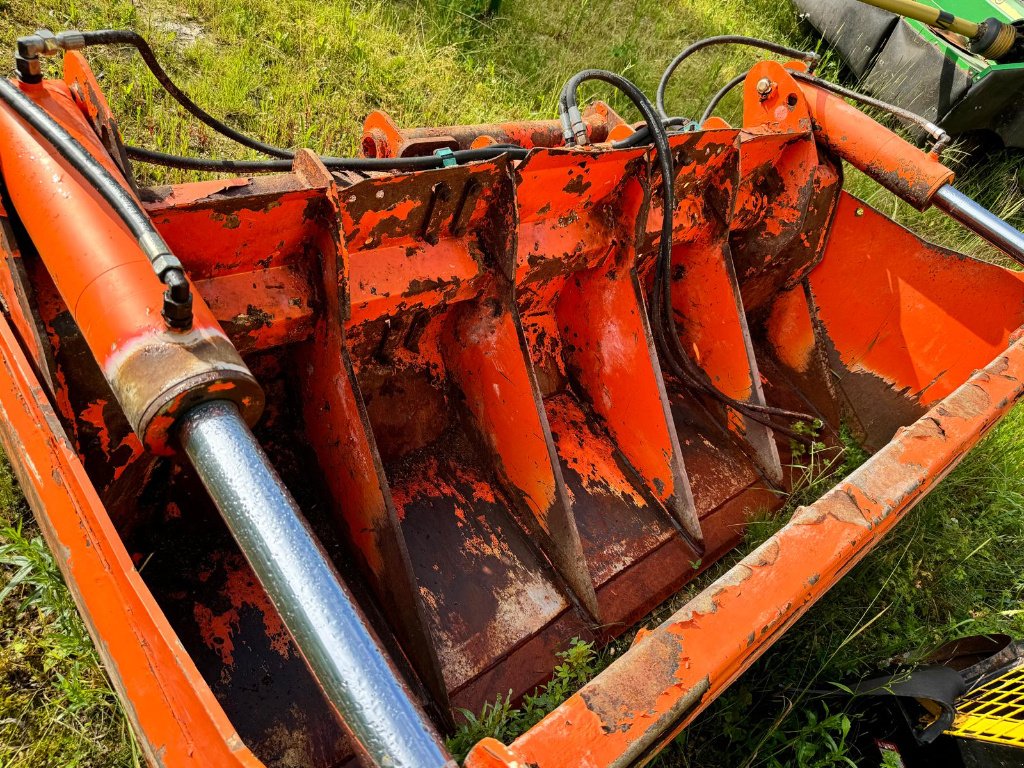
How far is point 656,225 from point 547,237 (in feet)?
1.39

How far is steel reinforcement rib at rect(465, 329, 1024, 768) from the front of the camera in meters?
1.08

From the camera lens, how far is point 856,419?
298cm

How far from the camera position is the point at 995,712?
2.10 m

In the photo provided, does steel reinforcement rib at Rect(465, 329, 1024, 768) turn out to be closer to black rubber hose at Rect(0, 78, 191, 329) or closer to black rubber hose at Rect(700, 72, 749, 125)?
black rubber hose at Rect(0, 78, 191, 329)

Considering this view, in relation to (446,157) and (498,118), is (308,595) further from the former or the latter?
(498,118)

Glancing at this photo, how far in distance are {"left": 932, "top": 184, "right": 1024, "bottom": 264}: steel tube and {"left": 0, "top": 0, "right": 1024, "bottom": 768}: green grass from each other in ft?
3.21

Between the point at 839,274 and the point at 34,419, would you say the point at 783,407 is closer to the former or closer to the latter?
the point at 839,274

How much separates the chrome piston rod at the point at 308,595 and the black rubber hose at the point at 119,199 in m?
0.17

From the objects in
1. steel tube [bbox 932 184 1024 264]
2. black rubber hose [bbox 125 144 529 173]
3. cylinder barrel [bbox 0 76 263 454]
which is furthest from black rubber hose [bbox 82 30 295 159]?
steel tube [bbox 932 184 1024 264]

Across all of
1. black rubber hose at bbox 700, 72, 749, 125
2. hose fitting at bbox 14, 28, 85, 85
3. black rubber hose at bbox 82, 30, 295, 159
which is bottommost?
black rubber hose at bbox 700, 72, 749, 125

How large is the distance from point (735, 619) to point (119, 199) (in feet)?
4.42

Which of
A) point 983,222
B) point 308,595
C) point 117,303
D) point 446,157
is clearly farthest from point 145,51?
point 983,222

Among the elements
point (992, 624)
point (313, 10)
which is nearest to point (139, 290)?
point (992, 624)

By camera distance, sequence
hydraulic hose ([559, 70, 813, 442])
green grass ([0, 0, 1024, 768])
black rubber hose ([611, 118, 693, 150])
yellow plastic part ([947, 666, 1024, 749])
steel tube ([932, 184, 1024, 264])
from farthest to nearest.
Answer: steel tube ([932, 184, 1024, 264])
black rubber hose ([611, 118, 693, 150])
hydraulic hose ([559, 70, 813, 442])
yellow plastic part ([947, 666, 1024, 749])
green grass ([0, 0, 1024, 768])
